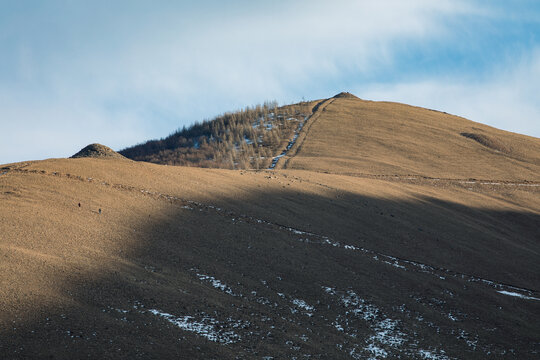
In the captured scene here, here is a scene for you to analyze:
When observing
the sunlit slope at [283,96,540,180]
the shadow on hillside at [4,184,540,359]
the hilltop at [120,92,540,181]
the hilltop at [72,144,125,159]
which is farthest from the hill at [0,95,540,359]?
the hilltop at [120,92,540,181]

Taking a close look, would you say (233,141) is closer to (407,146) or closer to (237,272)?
(407,146)

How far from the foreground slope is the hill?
0.08 m

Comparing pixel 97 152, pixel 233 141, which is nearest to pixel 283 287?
pixel 97 152

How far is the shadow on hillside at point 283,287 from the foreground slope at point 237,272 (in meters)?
0.07

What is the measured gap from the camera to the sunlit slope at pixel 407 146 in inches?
2343

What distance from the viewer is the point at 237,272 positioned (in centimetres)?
2148

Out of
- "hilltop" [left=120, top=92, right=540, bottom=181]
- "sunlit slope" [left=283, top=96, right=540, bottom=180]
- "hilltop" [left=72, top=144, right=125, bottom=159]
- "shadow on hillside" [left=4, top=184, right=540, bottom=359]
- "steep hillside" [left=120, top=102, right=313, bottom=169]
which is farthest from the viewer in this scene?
"steep hillside" [left=120, top=102, right=313, bottom=169]

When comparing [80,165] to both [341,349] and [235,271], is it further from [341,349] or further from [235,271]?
[341,349]

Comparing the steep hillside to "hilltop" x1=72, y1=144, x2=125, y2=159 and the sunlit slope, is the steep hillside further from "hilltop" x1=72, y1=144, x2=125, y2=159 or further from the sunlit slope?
"hilltop" x1=72, y1=144, x2=125, y2=159

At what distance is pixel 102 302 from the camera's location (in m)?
16.3

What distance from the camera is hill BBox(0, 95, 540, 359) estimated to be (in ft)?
51.5

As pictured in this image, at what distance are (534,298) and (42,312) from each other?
23125 mm

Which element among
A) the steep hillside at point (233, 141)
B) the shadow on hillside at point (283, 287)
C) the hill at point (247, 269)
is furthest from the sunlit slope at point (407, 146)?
the shadow on hillside at point (283, 287)

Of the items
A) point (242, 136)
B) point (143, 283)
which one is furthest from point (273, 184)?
point (242, 136)
